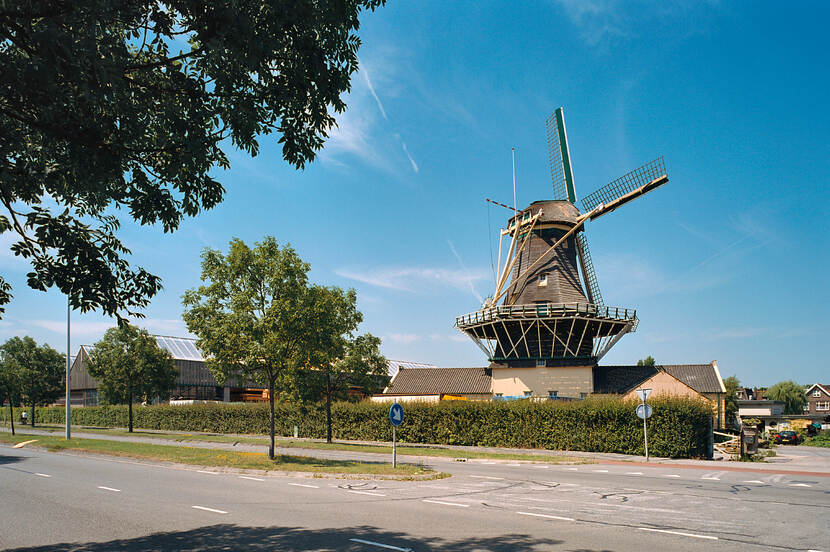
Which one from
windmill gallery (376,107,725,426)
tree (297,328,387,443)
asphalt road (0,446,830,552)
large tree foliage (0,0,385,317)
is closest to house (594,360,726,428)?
windmill gallery (376,107,725,426)

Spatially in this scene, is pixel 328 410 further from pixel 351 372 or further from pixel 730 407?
pixel 730 407

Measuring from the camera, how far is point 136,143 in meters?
7.62

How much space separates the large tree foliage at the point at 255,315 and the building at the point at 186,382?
4264 cm

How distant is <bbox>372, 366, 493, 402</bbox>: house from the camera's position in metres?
55.0

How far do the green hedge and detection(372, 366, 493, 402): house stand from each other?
14.7 metres

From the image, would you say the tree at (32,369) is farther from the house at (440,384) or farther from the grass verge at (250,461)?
the house at (440,384)

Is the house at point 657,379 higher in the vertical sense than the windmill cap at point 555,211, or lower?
lower

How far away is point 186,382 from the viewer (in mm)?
64188

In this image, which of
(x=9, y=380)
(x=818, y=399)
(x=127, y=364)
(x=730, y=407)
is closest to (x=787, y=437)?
(x=730, y=407)

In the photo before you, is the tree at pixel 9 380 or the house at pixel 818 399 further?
the house at pixel 818 399

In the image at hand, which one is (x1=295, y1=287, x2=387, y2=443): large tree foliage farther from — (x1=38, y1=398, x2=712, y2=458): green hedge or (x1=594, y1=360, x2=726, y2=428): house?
(x1=594, y1=360, x2=726, y2=428): house

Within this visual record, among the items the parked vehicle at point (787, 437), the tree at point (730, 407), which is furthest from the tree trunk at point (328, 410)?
the parked vehicle at point (787, 437)

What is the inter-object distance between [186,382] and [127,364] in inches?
871

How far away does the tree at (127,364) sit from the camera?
4312 cm
